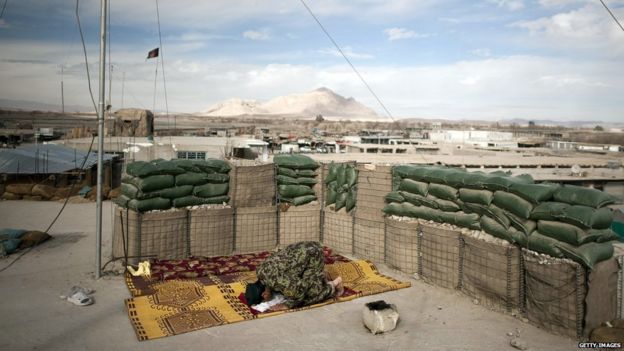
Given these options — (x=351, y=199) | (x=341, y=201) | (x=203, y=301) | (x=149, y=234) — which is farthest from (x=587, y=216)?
(x=149, y=234)

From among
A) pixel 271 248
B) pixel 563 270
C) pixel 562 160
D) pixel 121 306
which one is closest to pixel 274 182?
pixel 271 248

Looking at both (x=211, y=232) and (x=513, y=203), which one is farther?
(x=211, y=232)

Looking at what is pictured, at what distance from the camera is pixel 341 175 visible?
406 inches

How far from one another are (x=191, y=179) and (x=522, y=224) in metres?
6.17

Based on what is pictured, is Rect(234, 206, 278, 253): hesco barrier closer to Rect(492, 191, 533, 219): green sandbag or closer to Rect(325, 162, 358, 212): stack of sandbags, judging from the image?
Rect(325, 162, 358, 212): stack of sandbags

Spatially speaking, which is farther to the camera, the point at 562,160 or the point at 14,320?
the point at 562,160

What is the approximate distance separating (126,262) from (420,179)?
18.6 feet

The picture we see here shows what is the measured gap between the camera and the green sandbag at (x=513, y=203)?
6.90 m

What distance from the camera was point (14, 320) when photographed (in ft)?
21.3

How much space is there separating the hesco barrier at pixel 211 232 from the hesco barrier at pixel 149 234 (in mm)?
203

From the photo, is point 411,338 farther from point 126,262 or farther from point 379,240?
point 126,262

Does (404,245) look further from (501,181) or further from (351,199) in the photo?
(501,181)

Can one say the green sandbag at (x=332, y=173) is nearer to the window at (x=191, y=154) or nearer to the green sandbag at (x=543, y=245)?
the green sandbag at (x=543, y=245)

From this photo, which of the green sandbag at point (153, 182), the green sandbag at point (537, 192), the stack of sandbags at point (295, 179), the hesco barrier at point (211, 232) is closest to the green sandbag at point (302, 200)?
the stack of sandbags at point (295, 179)
